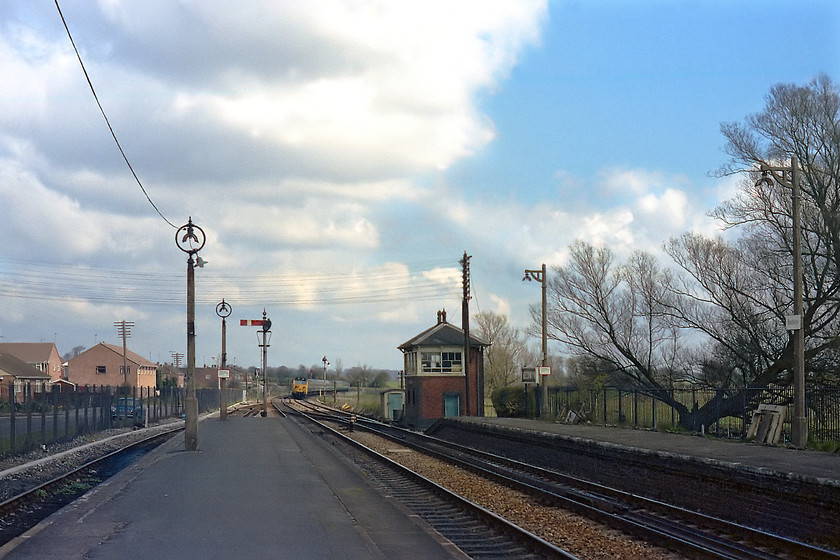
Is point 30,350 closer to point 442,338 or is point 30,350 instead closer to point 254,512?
point 442,338

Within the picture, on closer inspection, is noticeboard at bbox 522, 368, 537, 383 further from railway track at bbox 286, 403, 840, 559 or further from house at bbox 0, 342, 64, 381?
house at bbox 0, 342, 64, 381

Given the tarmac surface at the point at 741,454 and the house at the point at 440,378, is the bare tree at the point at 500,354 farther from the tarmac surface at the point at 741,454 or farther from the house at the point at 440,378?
the tarmac surface at the point at 741,454

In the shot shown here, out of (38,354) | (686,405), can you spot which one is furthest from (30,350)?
(686,405)

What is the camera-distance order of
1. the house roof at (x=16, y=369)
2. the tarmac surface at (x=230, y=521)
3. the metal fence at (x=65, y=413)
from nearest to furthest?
the tarmac surface at (x=230, y=521) → the metal fence at (x=65, y=413) → the house roof at (x=16, y=369)

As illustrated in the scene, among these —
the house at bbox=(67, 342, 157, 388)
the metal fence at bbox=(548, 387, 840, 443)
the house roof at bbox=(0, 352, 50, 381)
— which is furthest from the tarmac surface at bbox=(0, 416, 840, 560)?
the house at bbox=(67, 342, 157, 388)

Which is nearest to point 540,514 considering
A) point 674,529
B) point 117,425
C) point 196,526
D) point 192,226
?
point 674,529

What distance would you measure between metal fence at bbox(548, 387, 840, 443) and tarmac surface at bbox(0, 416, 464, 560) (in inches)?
485

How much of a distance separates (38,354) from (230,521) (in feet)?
316

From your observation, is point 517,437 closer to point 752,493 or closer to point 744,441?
point 744,441

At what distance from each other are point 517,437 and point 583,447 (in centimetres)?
642

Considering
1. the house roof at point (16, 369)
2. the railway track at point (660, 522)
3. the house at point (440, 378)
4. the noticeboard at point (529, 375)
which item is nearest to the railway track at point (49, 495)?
the railway track at point (660, 522)

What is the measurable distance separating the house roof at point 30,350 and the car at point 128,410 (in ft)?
177

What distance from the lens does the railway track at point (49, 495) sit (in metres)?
13.4

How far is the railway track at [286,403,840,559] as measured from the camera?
10.2 m
